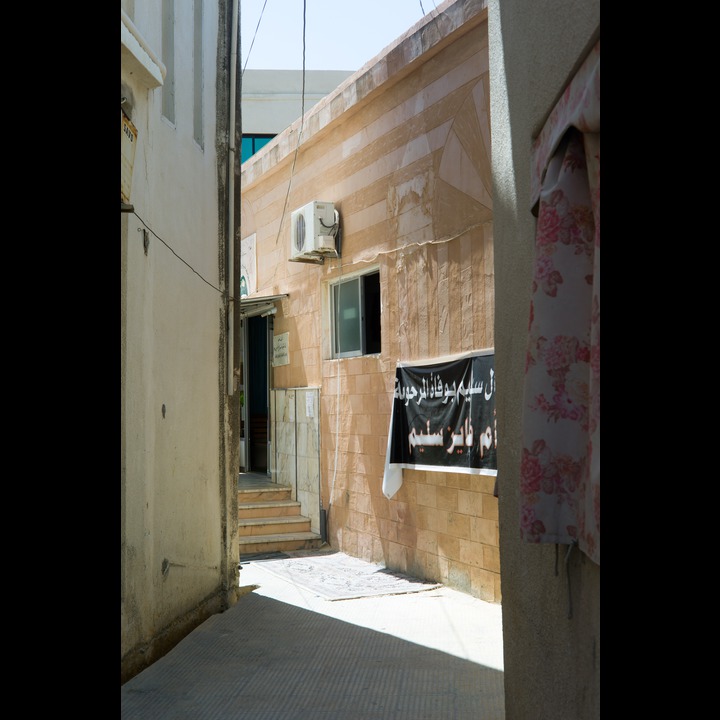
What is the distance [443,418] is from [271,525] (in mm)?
3621

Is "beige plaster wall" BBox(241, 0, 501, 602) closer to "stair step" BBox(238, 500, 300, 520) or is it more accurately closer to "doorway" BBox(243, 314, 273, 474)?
"stair step" BBox(238, 500, 300, 520)

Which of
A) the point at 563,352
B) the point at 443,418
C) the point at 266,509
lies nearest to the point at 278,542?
the point at 266,509

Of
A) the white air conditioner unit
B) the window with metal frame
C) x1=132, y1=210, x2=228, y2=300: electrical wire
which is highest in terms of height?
the window with metal frame

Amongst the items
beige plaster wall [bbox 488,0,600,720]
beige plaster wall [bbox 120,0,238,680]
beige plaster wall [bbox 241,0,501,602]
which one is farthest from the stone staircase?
beige plaster wall [bbox 488,0,600,720]

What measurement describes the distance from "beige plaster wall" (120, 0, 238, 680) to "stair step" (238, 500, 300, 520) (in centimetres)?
312

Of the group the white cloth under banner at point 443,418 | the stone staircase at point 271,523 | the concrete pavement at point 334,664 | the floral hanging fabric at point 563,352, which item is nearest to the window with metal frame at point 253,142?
the stone staircase at point 271,523

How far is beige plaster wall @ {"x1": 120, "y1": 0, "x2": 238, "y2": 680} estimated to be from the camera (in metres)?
5.51

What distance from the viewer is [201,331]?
738cm

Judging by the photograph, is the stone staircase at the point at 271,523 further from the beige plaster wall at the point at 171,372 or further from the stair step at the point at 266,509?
the beige plaster wall at the point at 171,372

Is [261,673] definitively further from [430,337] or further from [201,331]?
[430,337]
